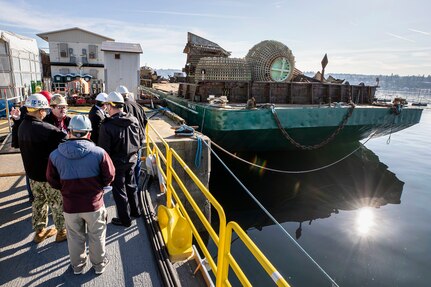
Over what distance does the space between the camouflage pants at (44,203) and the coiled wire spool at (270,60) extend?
1065cm

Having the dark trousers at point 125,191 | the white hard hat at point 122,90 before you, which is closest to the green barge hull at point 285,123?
the white hard hat at point 122,90

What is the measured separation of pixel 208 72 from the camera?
1245cm

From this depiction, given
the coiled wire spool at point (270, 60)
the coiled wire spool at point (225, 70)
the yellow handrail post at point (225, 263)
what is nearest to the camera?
the yellow handrail post at point (225, 263)

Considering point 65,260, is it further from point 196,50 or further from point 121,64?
point 196,50

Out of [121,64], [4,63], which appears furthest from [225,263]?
[4,63]

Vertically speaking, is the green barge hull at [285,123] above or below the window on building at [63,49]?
below

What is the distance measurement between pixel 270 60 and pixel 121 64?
8301 millimetres

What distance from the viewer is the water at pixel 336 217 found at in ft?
21.2

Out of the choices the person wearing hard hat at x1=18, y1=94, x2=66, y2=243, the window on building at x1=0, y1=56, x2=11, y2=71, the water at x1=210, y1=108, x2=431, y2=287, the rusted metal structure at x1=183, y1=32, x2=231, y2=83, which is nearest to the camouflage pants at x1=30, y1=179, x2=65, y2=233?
the person wearing hard hat at x1=18, y1=94, x2=66, y2=243

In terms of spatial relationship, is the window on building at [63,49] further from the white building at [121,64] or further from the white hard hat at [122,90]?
the white hard hat at [122,90]

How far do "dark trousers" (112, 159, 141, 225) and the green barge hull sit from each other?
510 cm

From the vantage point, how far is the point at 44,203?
12.7ft

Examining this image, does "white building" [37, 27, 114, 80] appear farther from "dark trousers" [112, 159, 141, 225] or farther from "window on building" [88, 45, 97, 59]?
"dark trousers" [112, 159, 141, 225]

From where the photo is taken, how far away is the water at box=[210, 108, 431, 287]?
6.46 metres
